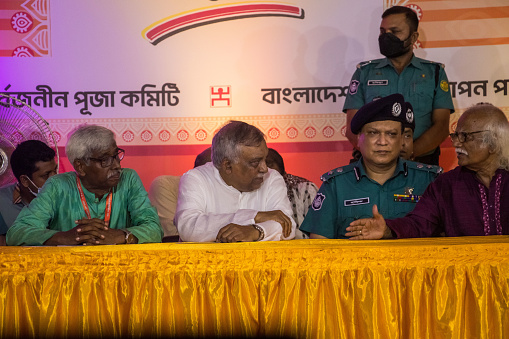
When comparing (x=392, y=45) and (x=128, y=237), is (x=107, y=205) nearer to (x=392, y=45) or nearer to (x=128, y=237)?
(x=128, y=237)

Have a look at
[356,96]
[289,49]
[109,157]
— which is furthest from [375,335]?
[289,49]

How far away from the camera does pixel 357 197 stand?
356 centimetres

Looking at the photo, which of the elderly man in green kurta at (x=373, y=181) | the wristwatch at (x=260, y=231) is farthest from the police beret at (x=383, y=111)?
the wristwatch at (x=260, y=231)

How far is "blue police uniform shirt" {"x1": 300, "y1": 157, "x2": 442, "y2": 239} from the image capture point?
3529mm

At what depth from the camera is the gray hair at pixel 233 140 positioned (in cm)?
350

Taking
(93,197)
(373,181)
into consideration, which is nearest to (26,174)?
(93,197)

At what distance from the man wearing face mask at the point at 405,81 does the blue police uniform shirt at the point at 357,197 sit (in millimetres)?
1236

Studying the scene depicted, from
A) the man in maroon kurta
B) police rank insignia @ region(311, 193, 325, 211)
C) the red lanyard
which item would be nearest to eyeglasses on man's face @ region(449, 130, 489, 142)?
the man in maroon kurta

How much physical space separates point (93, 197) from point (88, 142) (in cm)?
32

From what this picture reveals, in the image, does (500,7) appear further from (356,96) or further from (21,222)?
(21,222)

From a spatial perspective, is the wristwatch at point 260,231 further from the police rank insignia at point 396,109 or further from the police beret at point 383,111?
the police rank insignia at point 396,109

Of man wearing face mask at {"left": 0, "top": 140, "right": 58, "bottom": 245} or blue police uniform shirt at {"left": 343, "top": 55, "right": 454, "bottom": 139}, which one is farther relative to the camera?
blue police uniform shirt at {"left": 343, "top": 55, "right": 454, "bottom": 139}

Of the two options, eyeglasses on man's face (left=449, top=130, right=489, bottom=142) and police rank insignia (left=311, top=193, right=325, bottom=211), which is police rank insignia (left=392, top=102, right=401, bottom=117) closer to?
eyeglasses on man's face (left=449, top=130, right=489, bottom=142)

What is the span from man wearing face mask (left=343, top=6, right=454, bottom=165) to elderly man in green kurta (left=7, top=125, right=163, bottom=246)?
1925mm
